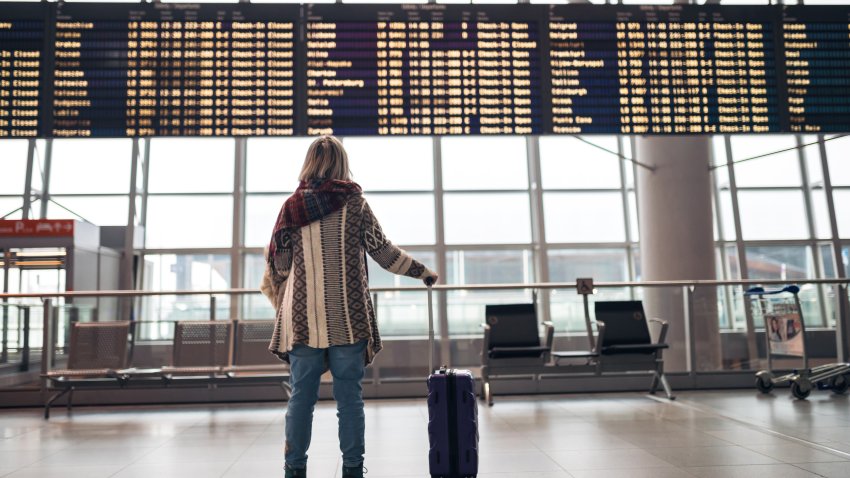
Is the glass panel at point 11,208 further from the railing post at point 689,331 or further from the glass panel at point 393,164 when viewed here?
the railing post at point 689,331

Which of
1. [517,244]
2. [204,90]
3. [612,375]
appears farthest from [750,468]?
[517,244]

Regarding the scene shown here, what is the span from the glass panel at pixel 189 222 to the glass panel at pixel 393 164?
2.38m

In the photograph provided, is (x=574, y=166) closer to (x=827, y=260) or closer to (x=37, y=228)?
(x=827, y=260)

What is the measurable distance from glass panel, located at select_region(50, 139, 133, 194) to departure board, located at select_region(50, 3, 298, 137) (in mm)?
7223

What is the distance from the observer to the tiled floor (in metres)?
3.57

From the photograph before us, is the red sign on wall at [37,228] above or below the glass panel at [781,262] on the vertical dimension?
above

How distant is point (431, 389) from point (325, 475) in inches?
30.3

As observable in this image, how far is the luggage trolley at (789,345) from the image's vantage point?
634 cm

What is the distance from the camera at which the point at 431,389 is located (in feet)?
10.5

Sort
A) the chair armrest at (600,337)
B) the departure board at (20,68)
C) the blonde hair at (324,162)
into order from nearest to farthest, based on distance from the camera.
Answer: the blonde hair at (324,162)
the departure board at (20,68)
the chair armrest at (600,337)

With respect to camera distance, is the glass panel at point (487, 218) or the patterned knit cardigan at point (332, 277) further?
the glass panel at point (487, 218)

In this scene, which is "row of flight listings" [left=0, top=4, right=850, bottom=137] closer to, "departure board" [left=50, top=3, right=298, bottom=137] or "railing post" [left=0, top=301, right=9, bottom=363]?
"departure board" [left=50, top=3, right=298, bottom=137]

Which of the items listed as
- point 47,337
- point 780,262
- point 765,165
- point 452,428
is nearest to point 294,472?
point 452,428

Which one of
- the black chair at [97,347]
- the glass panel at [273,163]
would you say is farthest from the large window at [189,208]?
the black chair at [97,347]
